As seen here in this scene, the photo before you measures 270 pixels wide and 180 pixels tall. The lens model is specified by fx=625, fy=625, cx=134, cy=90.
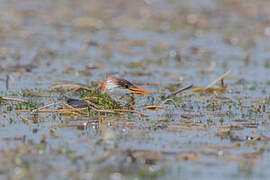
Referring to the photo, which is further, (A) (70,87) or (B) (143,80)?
(B) (143,80)

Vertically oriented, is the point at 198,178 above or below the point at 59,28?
below

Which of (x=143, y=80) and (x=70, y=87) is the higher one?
(x=143, y=80)

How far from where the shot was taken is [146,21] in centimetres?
2241

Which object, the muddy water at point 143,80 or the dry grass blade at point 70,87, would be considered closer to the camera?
the muddy water at point 143,80

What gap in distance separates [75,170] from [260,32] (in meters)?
14.9

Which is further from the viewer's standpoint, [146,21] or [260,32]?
[146,21]

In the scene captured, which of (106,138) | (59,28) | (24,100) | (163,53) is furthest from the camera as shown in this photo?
(59,28)

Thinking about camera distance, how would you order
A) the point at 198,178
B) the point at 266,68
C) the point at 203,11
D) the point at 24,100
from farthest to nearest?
the point at 203,11 → the point at 266,68 → the point at 24,100 → the point at 198,178

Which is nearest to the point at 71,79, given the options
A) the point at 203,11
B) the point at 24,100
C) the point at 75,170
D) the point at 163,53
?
the point at 24,100

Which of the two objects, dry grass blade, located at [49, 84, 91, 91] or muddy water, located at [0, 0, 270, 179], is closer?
muddy water, located at [0, 0, 270, 179]

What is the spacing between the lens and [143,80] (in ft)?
45.7

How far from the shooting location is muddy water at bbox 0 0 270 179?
24.4 feet

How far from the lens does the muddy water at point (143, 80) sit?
743cm

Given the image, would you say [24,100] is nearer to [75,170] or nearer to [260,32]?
A: [75,170]
